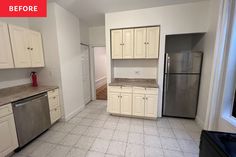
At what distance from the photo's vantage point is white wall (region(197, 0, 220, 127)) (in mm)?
2184

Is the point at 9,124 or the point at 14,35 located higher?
the point at 14,35

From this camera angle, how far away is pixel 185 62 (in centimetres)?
262

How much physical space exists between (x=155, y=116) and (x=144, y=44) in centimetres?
180

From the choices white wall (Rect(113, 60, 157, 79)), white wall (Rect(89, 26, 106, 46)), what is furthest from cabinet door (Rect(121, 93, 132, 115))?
white wall (Rect(89, 26, 106, 46))

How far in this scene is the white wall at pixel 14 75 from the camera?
7.16ft

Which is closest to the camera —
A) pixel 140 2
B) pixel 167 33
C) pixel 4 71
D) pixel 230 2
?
pixel 230 2

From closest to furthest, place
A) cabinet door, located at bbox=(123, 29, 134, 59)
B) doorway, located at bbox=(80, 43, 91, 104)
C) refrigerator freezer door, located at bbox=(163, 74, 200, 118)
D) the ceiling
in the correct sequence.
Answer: the ceiling, refrigerator freezer door, located at bbox=(163, 74, 200, 118), cabinet door, located at bbox=(123, 29, 134, 59), doorway, located at bbox=(80, 43, 91, 104)

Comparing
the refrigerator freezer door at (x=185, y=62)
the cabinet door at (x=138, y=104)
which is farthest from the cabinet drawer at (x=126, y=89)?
the refrigerator freezer door at (x=185, y=62)

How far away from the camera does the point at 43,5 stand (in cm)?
222

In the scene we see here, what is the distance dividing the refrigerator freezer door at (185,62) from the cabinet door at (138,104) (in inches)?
40.0

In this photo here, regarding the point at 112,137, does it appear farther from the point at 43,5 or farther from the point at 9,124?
the point at 43,5

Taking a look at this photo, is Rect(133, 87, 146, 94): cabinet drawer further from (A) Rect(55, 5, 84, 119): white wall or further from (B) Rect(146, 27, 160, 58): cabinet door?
(A) Rect(55, 5, 84, 119): white wall

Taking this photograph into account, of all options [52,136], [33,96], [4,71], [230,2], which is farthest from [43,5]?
[230,2]

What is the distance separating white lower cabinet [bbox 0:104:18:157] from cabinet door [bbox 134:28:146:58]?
2.66 meters
